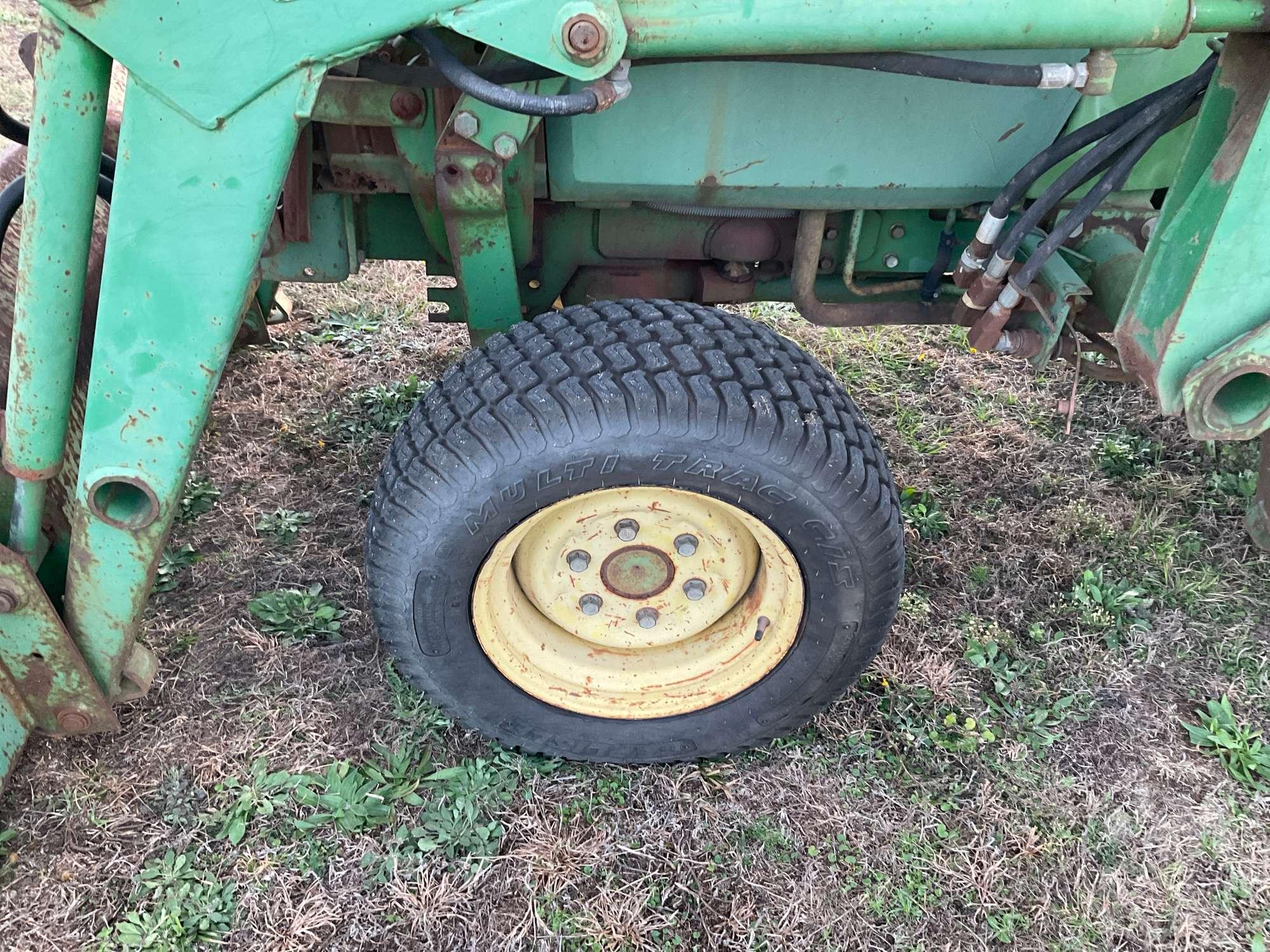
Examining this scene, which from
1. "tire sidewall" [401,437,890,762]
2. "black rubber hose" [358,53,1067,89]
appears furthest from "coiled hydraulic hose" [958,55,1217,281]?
"tire sidewall" [401,437,890,762]

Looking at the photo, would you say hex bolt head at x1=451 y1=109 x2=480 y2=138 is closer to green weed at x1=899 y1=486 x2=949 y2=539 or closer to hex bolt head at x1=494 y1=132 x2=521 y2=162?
hex bolt head at x1=494 y1=132 x2=521 y2=162

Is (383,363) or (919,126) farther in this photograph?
(383,363)

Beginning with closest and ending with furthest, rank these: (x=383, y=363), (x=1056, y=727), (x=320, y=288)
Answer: (x=1056, y=727) < (x=383, y=363) < (x=320, y=288)

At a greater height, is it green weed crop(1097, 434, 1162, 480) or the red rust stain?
the red rust stain

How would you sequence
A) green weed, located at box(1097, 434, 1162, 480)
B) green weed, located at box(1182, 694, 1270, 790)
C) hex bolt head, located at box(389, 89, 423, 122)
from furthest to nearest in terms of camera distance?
1. green weed, located at box(1097, 434, 1162, 480)
2. green weed, located at box(1182, 694, 1270, 790)
3. hex bolt head, located at box(389, 89, 423, 122)

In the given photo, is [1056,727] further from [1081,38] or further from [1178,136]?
[1081,38]

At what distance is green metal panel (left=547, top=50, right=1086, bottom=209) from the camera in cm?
185

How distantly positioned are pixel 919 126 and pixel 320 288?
2.67 meters

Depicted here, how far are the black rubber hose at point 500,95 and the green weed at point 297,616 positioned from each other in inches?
56.9

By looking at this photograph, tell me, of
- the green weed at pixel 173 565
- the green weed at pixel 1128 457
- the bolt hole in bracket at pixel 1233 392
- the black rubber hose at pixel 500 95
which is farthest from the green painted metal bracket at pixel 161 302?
the green weed at pixel 1128 457

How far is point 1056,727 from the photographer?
7.38ft

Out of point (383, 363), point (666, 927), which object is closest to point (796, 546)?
point (666, 927)

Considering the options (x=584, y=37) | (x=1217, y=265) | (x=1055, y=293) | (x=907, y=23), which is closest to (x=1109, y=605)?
(x=1055, y=293)

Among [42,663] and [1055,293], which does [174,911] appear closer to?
[42,663]
